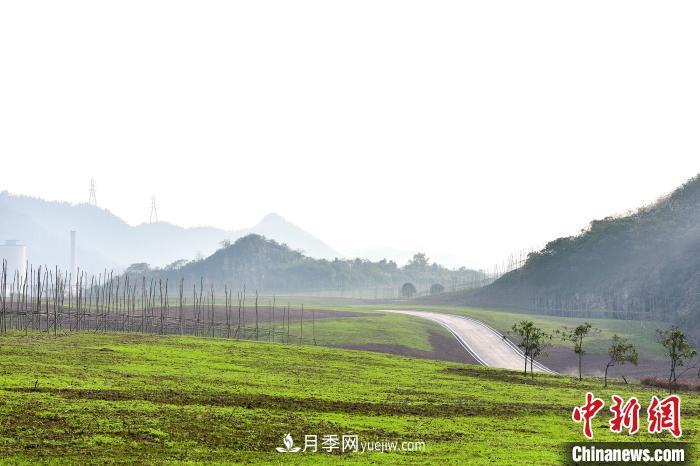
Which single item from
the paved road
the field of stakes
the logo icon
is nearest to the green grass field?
the paved road

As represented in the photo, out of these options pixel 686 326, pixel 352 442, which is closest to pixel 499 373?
Answer: pixel 352 442

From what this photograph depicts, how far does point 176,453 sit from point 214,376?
105 feet

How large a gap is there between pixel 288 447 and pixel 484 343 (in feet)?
344

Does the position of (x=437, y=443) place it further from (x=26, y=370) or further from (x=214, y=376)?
(x=26, y=370)

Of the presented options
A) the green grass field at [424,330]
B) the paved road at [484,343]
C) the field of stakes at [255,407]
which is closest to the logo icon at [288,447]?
the field of stakes at [255,407]

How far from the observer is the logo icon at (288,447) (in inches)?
1506

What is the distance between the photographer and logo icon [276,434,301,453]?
125 ft

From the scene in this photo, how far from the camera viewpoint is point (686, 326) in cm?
16500

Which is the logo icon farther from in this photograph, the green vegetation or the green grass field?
the green vegetation

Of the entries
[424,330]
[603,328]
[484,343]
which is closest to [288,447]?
[484,343]

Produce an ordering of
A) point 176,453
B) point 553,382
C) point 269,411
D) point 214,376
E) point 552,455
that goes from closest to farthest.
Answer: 1. point 176,453
2. point 552,455
3. point 269,411
4. point 214,376
5. point 553,382

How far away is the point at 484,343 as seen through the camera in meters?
138

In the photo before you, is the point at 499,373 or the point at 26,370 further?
the point at 499,373

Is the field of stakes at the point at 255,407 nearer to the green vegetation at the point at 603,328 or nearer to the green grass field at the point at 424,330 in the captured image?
the green grass field at the point at 424,330
